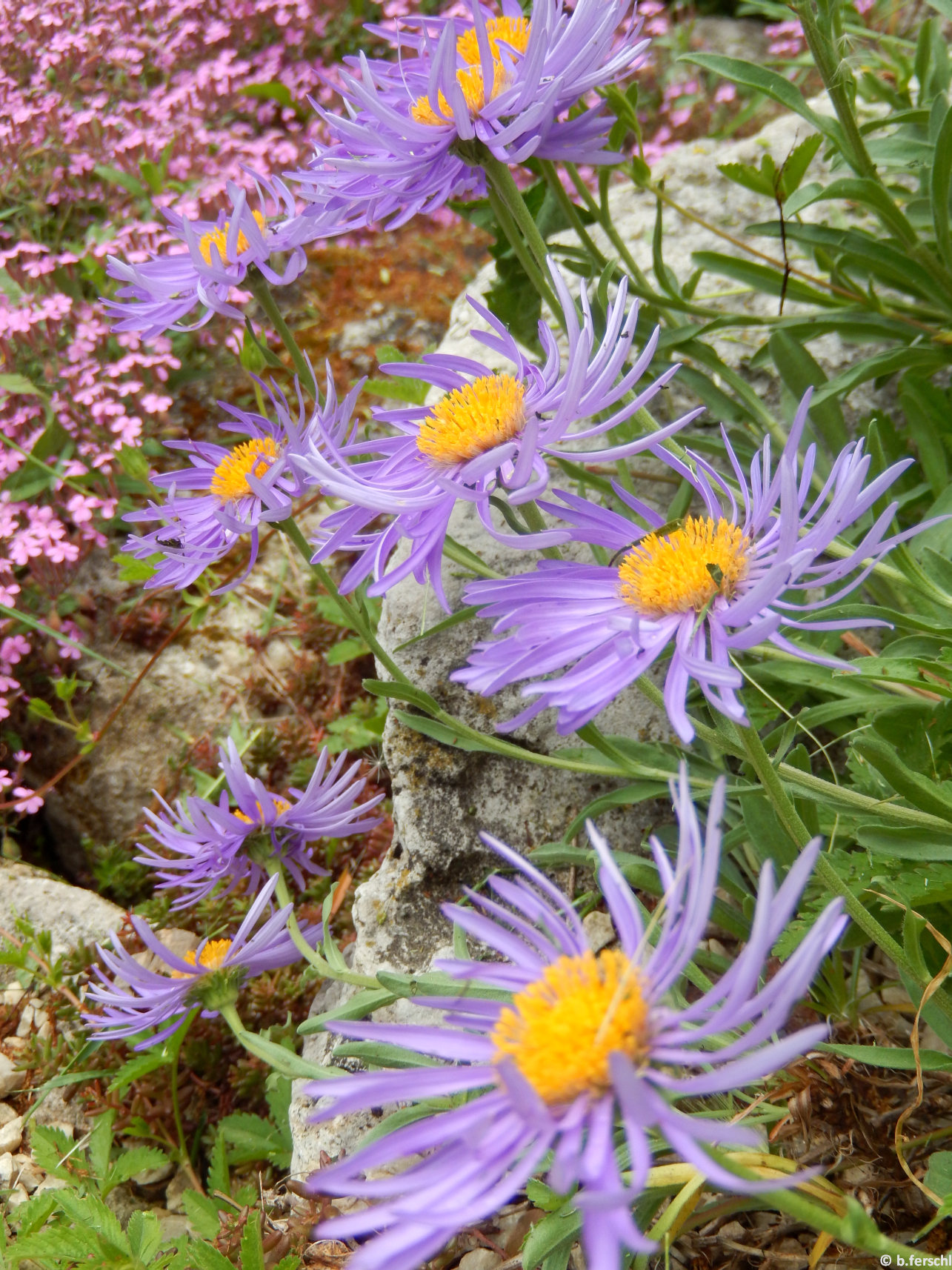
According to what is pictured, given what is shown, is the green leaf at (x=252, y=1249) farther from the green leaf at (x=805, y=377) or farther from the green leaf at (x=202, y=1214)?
the green leaf at (x=805, y=377)

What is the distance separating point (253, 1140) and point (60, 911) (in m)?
0.68

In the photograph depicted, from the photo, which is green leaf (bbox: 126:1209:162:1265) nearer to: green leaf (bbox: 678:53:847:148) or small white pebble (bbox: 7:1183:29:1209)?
small white pebble (bbox: 7:1183:29:1209)

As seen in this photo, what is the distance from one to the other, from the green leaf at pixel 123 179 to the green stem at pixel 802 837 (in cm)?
257

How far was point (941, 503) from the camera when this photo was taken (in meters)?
1.64

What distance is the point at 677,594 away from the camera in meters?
1.06

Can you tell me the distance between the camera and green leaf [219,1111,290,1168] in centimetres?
164

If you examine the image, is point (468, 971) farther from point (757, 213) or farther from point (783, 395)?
point (757, 213)

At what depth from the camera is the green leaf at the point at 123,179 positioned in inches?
112

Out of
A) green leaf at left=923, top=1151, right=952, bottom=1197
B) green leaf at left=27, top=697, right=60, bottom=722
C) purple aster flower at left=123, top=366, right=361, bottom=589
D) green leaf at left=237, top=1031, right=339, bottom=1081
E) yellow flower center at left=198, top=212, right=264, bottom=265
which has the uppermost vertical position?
yellow flower center at left=198, top=212, right=264, bottom=265

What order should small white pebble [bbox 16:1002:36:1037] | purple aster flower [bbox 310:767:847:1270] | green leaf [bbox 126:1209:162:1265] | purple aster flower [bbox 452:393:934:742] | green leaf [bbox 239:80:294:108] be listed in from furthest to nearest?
green leaf [bbox 239:80:294:108] < small white pebble [bbox 16:1002:36:1037] < green leaf [bbox 126:1209:162:1265] < purple aster flower [bbox 452:393:934:742] < purple aster flower [bbox 310:767:847:1270]

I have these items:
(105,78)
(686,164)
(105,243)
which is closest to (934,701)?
(686,164)

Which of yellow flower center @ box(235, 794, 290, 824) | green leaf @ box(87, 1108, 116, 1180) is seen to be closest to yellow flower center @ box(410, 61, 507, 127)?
yellow flower center @ box(235, 794, 290, 824)

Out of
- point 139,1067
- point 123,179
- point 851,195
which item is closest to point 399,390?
point 851,195

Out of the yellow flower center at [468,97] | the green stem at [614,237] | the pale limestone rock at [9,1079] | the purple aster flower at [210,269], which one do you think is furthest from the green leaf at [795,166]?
the pale limestone rock at [9,1079]
